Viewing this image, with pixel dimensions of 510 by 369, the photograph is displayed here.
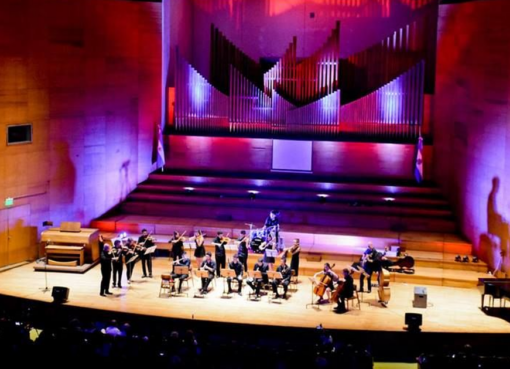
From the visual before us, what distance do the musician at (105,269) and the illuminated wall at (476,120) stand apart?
722 centimetres

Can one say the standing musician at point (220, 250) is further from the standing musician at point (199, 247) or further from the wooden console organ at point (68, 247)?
the wooden console organ at point (68, 247)

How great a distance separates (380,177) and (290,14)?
466cm

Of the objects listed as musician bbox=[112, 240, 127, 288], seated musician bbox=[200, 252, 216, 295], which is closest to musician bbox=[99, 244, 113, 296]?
musician bbox=[112, 240, 127, 288]

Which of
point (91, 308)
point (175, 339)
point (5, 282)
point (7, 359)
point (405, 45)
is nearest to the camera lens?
point (7, 359)

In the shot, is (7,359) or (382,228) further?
(382,228)

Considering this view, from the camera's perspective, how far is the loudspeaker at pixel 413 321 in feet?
44.8

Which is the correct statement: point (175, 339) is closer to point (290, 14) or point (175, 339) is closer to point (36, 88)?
point (36, 88)

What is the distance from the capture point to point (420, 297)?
1497cm

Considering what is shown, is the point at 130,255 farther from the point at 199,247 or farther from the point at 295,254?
the point at 295,254

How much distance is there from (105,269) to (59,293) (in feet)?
3.22

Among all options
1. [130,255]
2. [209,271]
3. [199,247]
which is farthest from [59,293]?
[199,247]

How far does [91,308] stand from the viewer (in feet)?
48.2

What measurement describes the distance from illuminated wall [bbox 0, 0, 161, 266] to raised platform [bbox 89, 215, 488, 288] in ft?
4.15

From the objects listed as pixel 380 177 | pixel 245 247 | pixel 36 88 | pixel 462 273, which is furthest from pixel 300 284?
pixel 36 88
